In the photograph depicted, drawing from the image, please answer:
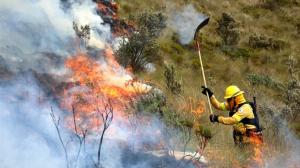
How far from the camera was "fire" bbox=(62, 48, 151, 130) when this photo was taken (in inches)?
417

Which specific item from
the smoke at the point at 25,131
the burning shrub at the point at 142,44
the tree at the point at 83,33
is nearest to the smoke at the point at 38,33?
the tree at the point at 83,33

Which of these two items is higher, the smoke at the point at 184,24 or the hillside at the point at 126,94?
the smoke at the point at 184,24

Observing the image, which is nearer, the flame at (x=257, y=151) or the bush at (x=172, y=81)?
the flame at (x=257, y=151)

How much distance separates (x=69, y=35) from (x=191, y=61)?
260 inches

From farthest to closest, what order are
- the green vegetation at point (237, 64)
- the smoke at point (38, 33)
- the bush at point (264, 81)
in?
the bush at point (264, 81), the smoke at point (38, 33), the green vegetation at point (237, 64)

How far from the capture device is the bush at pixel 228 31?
24281mm

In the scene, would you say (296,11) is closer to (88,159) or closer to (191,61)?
(191,61)

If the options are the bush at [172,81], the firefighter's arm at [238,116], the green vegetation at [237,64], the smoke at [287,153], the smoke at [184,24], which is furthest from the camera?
the smoke at [184,24]

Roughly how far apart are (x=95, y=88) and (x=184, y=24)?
1064 cm

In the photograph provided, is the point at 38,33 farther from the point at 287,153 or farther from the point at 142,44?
the point at 287,153

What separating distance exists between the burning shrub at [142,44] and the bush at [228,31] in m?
6.55

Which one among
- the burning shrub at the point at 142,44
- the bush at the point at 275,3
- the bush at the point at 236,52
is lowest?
the burning shrub at the point at 142,44

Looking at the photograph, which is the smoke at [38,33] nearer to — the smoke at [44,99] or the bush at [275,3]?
the smoke at [44,99]

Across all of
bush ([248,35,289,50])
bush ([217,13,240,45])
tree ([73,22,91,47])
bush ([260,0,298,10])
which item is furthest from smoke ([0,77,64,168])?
bush ([260,0,298,10])
